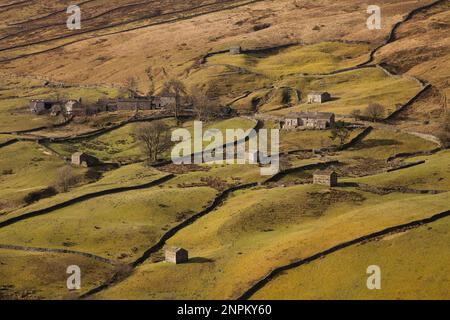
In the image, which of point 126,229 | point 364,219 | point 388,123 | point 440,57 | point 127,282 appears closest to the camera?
point 127,282

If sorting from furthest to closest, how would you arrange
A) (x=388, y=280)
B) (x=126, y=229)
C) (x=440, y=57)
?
(x=440, y=57), (x=126, y=229), (x=388, y=280)

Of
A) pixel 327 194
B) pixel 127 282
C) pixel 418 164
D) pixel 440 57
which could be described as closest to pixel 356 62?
pixel 440 57

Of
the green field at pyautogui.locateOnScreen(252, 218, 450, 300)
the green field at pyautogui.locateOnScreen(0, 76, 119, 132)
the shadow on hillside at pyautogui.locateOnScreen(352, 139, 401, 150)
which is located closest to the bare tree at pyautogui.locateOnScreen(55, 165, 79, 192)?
the green field at pyautogui.locateOnScreen(0, 76, 119, 132)

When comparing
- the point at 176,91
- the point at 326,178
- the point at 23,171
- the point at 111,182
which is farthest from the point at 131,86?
the point at 326,178

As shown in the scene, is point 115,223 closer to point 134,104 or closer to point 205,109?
point 205,109
